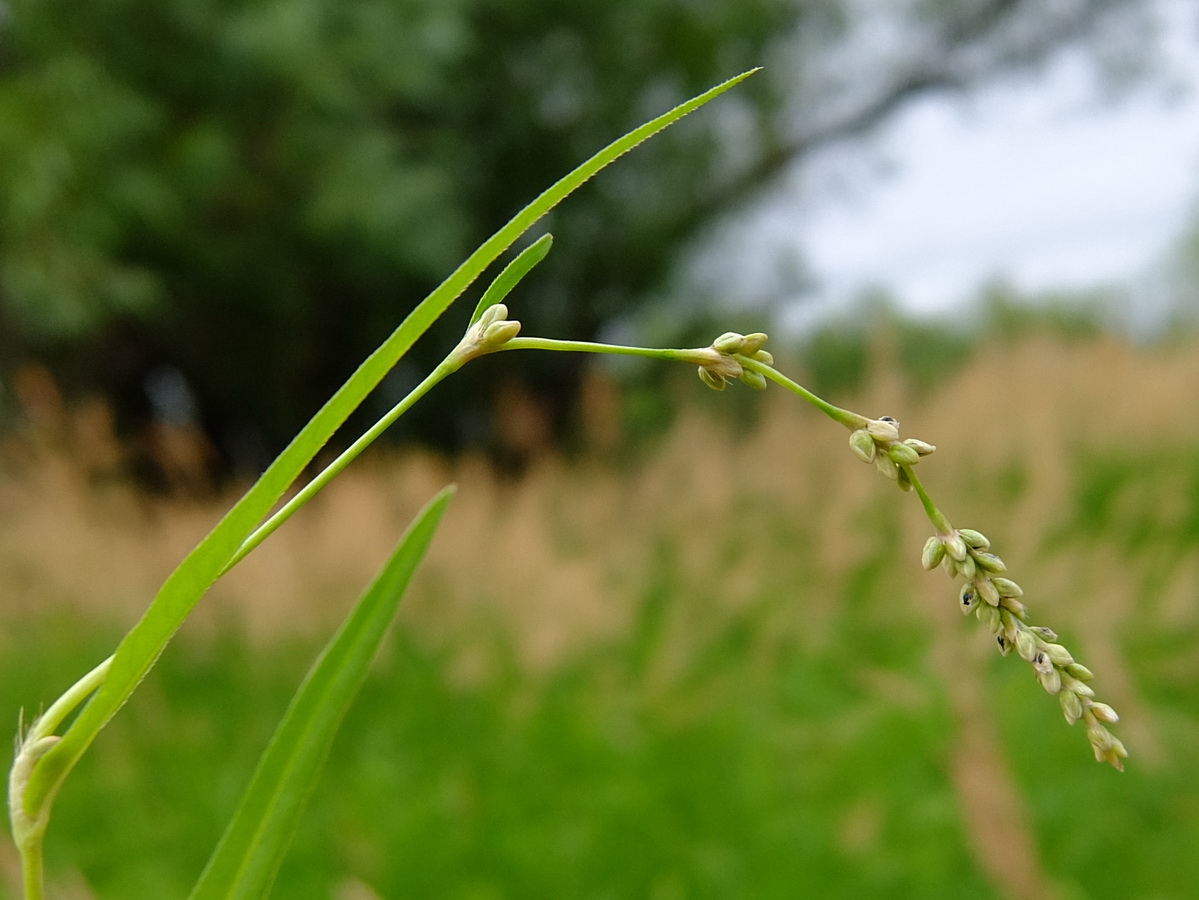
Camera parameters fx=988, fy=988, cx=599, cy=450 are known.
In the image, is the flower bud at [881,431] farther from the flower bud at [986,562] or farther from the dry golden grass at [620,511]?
the dry golden grass at [620,511]

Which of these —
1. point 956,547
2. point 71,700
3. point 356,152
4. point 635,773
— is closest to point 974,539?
point 956,547

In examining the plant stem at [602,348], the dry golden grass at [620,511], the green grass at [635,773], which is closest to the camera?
the plant stem at [602,348]

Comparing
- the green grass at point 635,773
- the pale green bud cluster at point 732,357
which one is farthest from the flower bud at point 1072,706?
the green grass at point 635,773

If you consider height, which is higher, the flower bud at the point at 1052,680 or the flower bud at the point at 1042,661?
the flower bud at the point at 1042,661

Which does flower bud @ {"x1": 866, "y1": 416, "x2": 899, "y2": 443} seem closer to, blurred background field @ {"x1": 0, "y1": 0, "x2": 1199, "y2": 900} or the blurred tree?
blurred background field @ {"x1": 0, "y1": 0, "x2": 1199, "y2": 900}

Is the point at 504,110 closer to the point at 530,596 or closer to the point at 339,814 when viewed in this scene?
the point at 530,596

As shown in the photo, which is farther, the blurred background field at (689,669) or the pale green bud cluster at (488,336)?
the blurred background field at (689,669)

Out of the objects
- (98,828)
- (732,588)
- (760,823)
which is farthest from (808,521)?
(98,828)
